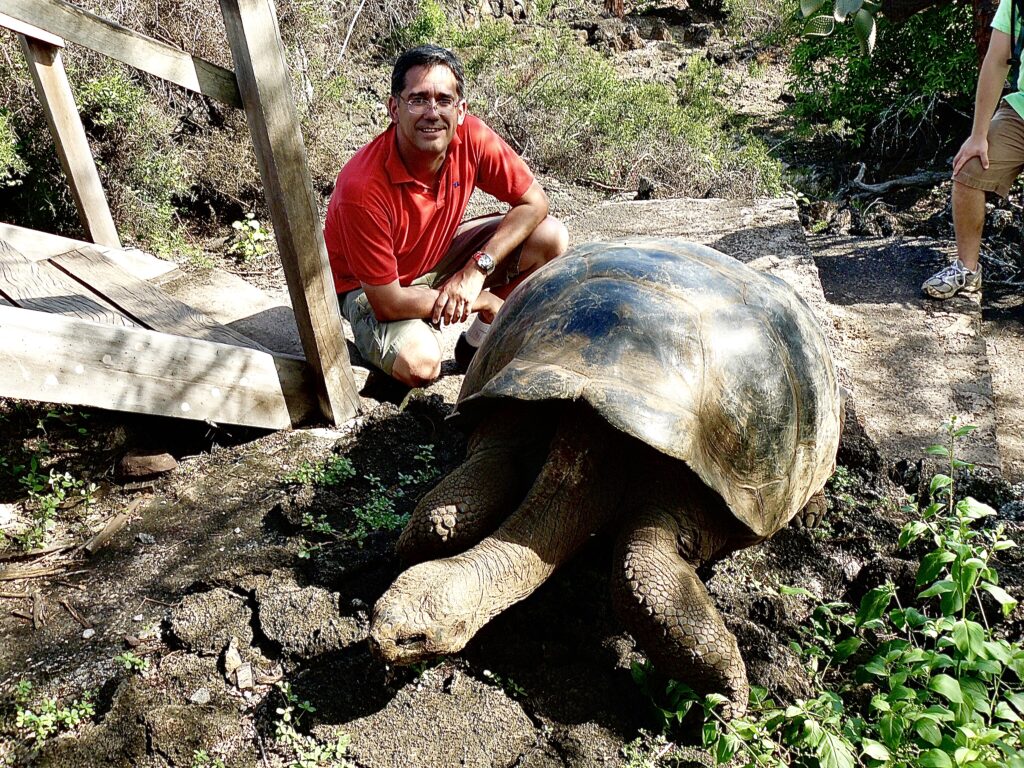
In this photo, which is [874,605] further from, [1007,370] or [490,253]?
[1007,370]

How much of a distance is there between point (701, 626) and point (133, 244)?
4.30m

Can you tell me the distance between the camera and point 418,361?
3514 mm

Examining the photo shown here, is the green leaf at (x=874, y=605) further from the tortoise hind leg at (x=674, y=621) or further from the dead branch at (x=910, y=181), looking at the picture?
the dead branch at (x=910, y=181)

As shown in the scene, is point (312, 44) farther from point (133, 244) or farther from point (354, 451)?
point (354, 451)

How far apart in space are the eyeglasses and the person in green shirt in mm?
2849

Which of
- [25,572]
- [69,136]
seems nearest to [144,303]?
[69,136]

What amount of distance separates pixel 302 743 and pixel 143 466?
56.0 inches

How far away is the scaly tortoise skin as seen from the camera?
208 cm

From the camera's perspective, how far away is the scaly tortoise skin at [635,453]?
2080 mm

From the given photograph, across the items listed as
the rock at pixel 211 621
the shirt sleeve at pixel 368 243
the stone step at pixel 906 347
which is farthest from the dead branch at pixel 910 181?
the rock at pixel 211 621

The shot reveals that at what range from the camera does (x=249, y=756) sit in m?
2.06

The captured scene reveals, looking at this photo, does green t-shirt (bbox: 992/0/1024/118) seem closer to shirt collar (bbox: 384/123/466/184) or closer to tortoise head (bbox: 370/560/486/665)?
shirt collar (bbox: 384/123/466/184)

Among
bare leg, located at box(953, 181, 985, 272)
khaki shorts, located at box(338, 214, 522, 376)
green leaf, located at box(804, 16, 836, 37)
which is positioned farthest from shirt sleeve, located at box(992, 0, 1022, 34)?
green leaf, located at box(804, 16, 836, 37)

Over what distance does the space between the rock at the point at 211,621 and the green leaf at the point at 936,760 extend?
1684 mm
